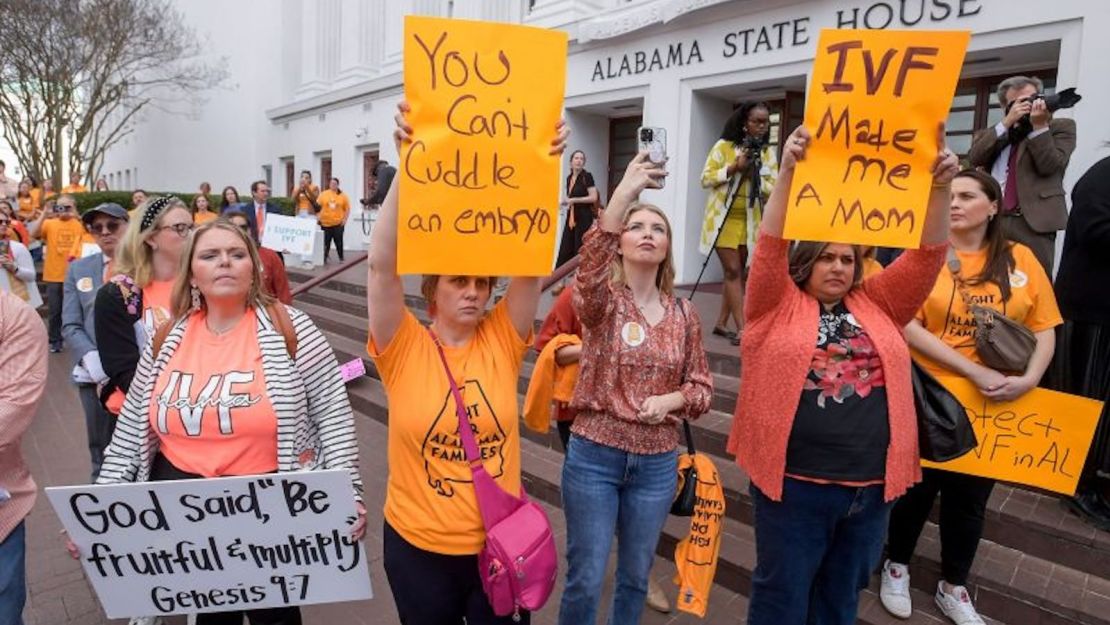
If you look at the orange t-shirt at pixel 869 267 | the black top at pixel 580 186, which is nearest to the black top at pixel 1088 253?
the orange t-shirt at pixel 869 267

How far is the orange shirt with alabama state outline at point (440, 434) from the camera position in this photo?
6.75 feet

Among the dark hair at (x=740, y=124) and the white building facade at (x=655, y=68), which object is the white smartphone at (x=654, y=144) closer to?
the dark hair at (x=740, y=124)

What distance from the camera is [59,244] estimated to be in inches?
365

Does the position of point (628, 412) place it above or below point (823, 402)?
below

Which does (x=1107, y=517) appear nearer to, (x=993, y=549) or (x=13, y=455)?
(x=993, y=549)

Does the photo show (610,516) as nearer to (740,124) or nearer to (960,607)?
(960,607)

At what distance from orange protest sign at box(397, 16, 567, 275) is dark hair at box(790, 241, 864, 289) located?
920mm

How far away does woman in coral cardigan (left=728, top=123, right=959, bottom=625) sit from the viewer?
7.33ft

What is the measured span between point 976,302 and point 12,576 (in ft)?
11.9

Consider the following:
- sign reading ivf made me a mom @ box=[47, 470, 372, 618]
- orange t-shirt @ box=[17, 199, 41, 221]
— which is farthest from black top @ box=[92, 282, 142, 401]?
orange t-shirt @ box=[17, 199, 41, 221]

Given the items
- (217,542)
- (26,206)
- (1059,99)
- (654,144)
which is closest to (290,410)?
(217,542)

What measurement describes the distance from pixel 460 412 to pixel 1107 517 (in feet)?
10.6

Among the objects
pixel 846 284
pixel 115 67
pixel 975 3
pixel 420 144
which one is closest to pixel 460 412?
pixel 420 144

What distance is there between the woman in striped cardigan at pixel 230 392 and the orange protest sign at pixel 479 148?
719 millimetres
